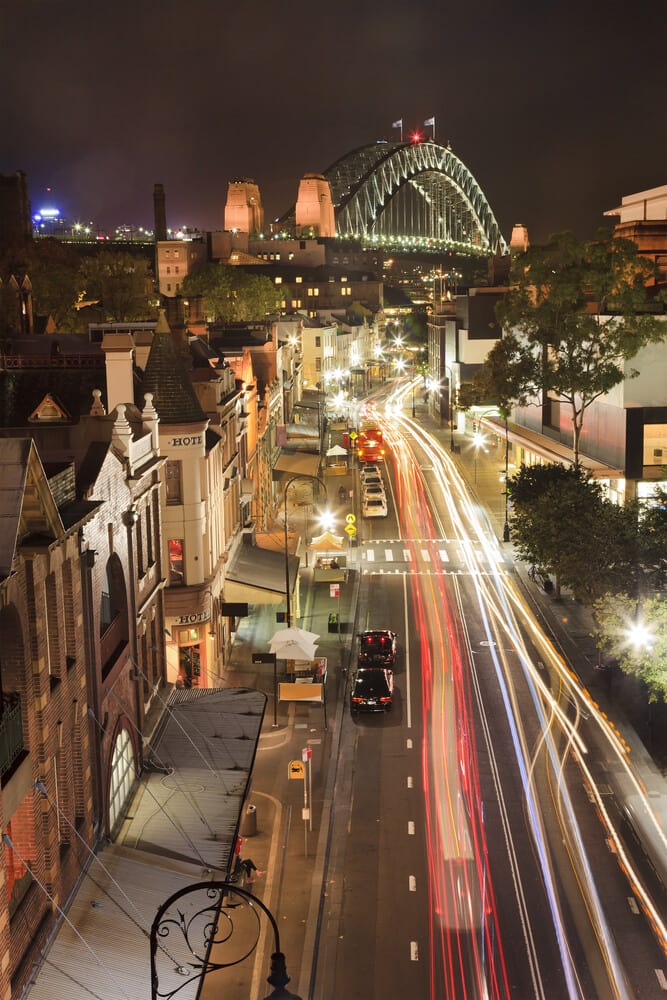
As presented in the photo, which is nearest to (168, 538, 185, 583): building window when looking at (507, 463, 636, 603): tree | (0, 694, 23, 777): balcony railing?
(507, 463, 636, 603): tree

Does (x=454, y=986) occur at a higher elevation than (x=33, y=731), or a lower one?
lower

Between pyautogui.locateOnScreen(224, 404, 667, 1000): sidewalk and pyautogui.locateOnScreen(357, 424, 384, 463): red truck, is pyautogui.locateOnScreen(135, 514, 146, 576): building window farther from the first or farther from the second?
pyautogui.locateOnScreen(357, 424, 384, 463): red truck

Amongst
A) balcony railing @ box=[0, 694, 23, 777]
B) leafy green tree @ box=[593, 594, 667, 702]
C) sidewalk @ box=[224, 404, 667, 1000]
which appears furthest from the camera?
leafy green tree @ box=[593, 594, 667, 702]

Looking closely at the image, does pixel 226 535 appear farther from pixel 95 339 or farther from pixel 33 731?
pixel 33 731

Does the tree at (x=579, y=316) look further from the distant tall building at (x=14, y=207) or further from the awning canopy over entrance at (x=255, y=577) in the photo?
the distant tall building at (x=14, y=207)

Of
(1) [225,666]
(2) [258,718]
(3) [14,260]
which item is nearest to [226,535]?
(1) [225,666]

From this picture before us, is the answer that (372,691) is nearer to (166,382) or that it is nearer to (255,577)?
(255,577)

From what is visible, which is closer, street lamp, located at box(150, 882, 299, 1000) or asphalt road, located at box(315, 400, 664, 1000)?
street lamp, located at box(150, 882, 299, 1000)
